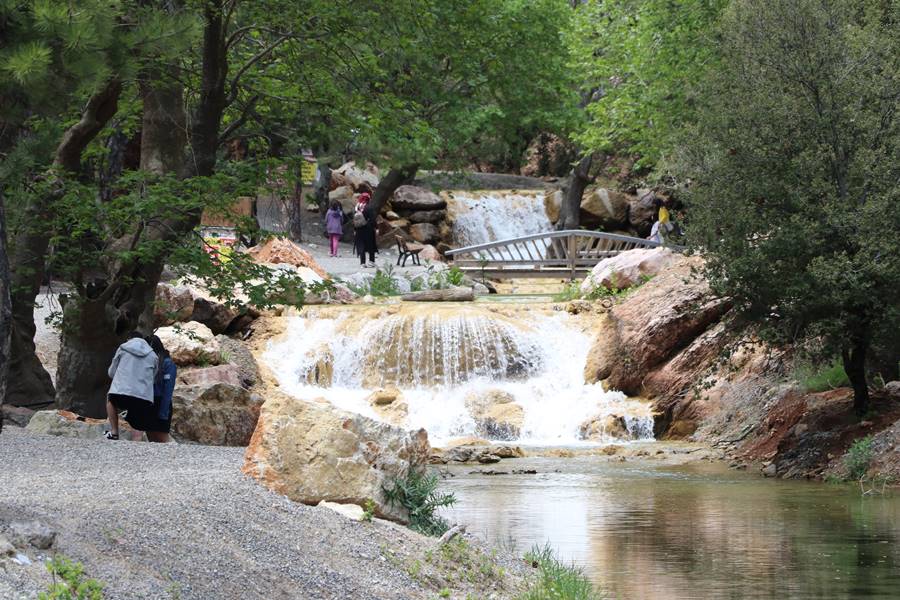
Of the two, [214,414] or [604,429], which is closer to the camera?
[214,414]

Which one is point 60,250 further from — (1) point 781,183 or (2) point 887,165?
(2) point 887,165

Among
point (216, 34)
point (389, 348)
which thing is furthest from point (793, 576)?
point (389, 348)

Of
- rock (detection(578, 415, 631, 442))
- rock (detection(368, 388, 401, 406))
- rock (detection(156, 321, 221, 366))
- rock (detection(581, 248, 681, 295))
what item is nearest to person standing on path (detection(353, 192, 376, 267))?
rock (detection(581, 248, 681, 295))

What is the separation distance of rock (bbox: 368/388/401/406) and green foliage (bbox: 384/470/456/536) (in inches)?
508

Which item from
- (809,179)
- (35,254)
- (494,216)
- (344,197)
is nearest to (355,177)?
(344,197)

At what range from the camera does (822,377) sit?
63.1 ft

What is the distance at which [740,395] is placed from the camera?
20.7 m

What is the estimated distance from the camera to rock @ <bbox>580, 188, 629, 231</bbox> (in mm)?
44031

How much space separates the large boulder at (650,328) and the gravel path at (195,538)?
1315 cm

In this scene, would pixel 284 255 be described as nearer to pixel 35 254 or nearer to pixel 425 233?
pixel 425 233

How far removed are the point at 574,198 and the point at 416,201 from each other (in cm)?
526

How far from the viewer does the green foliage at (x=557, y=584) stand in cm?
863

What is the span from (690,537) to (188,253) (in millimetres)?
6787

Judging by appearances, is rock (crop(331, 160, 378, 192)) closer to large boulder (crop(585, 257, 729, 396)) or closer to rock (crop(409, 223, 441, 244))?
rock (crop(409, 223, 441, 244))
